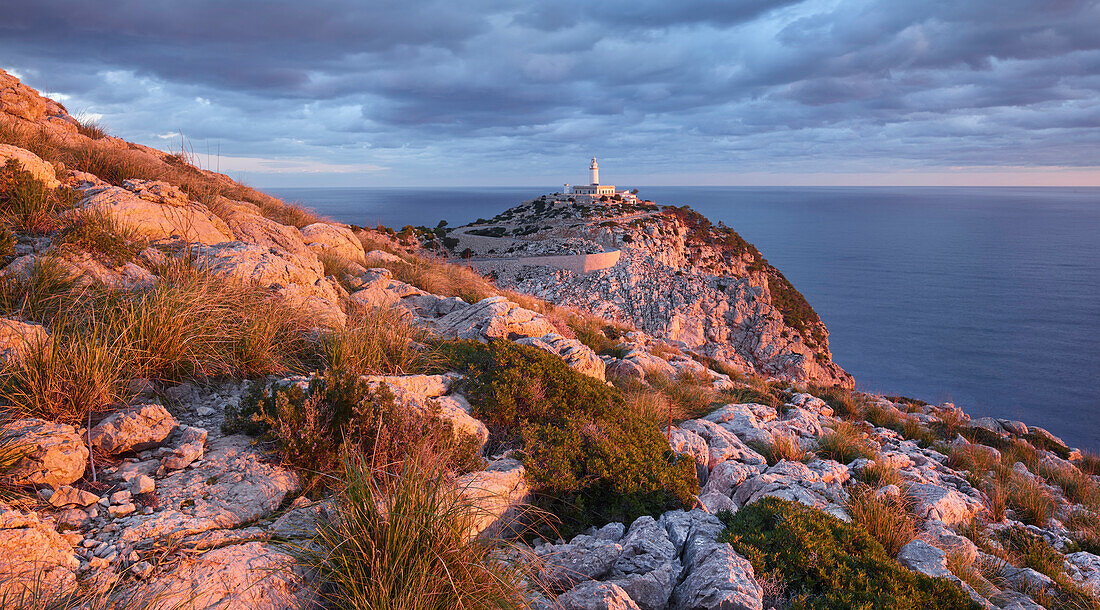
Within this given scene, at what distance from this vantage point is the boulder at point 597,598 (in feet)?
9.69

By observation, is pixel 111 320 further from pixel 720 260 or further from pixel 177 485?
pixel 720 260

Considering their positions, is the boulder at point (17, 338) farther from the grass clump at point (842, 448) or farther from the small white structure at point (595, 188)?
the small white structure at point (595, 188)

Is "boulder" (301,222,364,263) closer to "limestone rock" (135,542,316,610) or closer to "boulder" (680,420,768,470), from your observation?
"boulder" (680,420,768,470)

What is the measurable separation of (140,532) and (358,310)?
4514 mm

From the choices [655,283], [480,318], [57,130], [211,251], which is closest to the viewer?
[211,251]

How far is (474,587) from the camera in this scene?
8.95ft

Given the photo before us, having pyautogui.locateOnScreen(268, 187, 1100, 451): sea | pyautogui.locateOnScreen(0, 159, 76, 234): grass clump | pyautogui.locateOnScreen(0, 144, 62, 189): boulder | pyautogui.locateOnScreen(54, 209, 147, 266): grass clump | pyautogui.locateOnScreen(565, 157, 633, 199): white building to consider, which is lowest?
pyautogui.locateOnScreen(268, 187, 1100, 451): sea

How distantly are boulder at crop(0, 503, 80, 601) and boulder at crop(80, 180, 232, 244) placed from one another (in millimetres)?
5475

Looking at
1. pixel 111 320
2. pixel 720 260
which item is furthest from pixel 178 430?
pixel 720 260

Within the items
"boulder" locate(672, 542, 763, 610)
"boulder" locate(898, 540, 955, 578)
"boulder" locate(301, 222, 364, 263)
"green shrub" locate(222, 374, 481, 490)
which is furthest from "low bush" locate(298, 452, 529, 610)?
"boulder" locate(301, 222, 364, 263)

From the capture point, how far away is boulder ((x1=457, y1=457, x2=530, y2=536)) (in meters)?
3.63

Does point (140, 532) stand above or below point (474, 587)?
above

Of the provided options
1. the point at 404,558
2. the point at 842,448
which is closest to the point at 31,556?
the point at 404,558

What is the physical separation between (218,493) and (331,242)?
9830 millimetres
